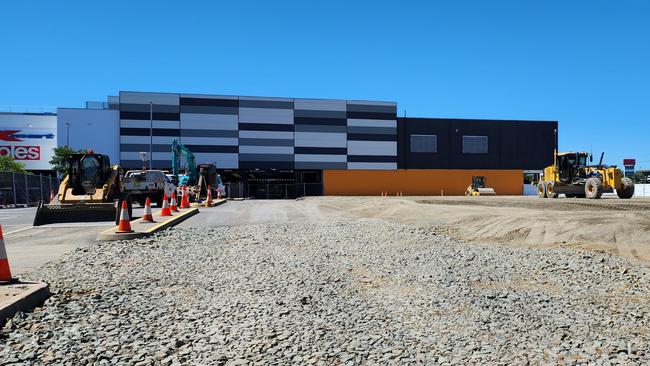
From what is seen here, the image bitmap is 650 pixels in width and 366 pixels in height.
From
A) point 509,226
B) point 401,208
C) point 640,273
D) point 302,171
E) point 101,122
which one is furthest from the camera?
point 302,171

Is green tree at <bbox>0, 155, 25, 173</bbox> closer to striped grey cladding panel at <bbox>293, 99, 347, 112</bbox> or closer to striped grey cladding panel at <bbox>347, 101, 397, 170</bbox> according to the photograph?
striped grey cladding panel at <bbox>293, 99, 347, 112</bbox>

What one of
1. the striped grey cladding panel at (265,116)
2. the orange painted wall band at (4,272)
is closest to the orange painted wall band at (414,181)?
the striped grey cladding panel at (265,116)

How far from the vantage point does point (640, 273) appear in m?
6.51

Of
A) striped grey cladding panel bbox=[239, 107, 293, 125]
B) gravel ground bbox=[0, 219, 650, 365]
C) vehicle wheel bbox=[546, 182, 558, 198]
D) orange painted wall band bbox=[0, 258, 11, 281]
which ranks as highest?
striped grey cladding panel bbox=[239, 107, 293, 125]

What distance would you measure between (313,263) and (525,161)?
65.5 meters

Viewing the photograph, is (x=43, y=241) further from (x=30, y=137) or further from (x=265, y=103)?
(x=30, y=137)

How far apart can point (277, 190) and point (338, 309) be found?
5461 cm

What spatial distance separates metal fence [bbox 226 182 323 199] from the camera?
192 feet

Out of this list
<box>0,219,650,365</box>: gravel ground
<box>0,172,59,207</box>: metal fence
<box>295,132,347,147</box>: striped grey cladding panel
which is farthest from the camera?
<box>295,132,347,147</box>: striped grey cladding panel

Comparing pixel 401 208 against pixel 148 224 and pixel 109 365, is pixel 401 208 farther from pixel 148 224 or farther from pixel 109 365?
pixel 109 365

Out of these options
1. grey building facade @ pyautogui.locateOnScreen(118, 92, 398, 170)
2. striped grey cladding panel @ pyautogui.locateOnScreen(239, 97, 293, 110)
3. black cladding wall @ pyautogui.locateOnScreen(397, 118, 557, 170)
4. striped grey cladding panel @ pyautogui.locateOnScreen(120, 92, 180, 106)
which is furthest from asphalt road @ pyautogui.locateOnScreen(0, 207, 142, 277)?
black cladding wall @ pyautogui.locateOnScreen(397, 118, 557, 170)

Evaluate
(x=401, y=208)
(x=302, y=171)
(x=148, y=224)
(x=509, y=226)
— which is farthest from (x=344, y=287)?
(x=302, y=171)

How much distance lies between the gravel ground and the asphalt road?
524mm

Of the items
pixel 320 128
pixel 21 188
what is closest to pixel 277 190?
pixel 320 128
